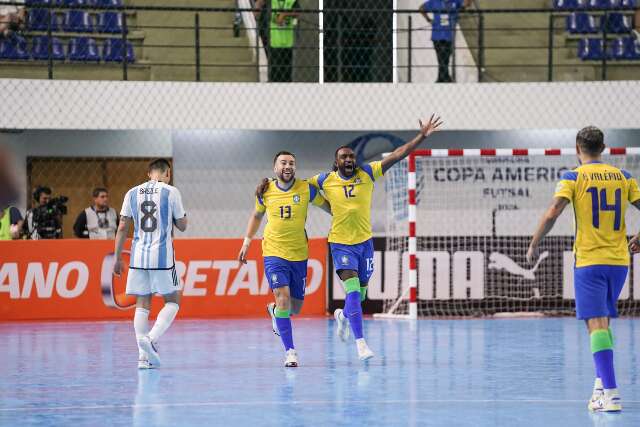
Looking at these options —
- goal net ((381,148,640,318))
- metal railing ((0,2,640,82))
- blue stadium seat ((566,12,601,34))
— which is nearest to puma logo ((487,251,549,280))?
goal net ((381,148,640,318))

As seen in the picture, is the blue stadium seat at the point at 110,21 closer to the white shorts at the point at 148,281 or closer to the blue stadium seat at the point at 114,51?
the blue stadium seat at the point at 114,51

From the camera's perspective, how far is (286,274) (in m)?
10.3

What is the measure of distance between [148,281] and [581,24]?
14.6 m

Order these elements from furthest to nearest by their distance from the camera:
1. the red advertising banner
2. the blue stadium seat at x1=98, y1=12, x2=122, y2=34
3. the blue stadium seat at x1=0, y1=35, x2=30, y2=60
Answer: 1. the blue stadium seat at x1=98, y1=12, x2=122, y2=34
2. the blue stadium seat at x1=0, y1=35, x2=30, y2=60
3. the red advertising banner

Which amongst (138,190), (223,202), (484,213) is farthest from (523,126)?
(138,190)

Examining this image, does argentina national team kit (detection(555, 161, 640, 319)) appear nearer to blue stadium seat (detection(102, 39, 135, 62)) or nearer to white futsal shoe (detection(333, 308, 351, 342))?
white futsal shoe (detection(333, 308, 351, 342))

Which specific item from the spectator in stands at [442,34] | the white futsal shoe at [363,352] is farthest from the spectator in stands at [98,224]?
the white futsal shoe at [363,352]

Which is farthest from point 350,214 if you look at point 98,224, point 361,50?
point 361,50

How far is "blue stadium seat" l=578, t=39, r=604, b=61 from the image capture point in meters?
21.4

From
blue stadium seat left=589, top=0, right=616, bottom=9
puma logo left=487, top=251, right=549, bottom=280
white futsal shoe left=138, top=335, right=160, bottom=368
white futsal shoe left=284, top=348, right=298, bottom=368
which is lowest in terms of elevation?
white futsal shoe left=284, top=348, right=298, bottom=368

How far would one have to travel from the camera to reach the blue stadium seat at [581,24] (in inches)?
858

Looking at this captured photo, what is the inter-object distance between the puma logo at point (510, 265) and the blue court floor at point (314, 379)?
2223 mm

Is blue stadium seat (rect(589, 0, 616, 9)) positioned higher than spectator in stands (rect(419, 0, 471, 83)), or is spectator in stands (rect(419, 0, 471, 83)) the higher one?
blue stadium seat (rect(589, 0, 616, 9))

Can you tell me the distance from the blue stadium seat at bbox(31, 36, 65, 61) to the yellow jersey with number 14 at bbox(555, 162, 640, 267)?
14.3 m
